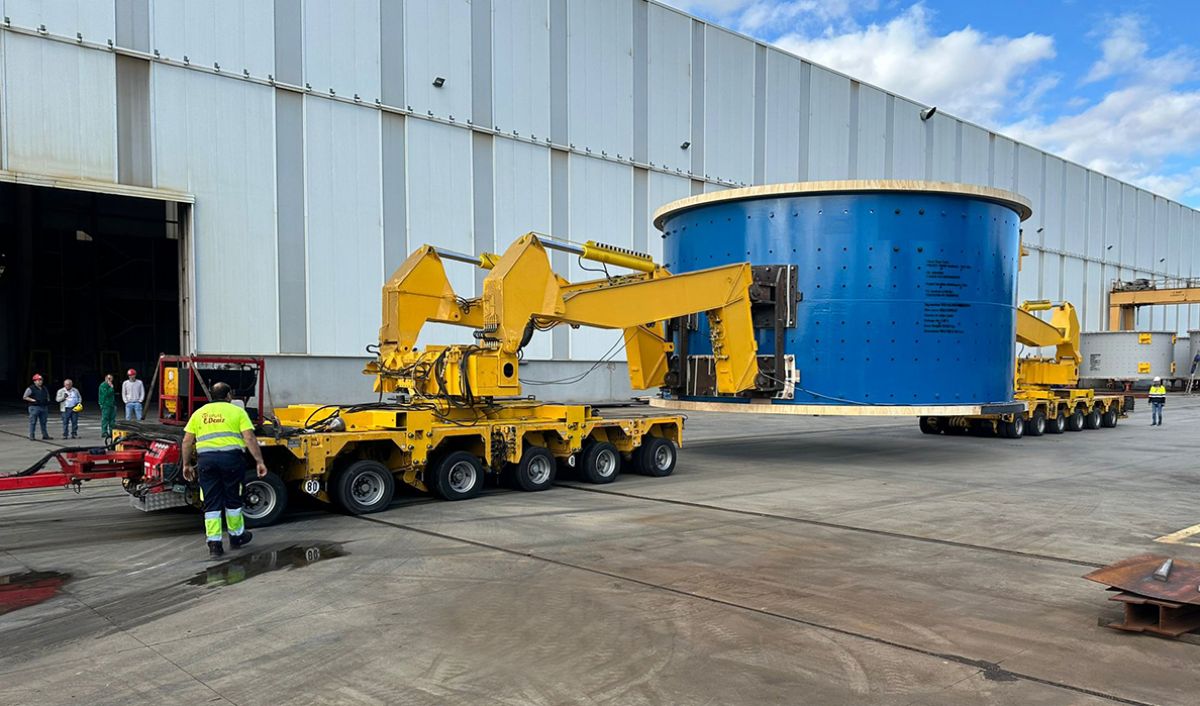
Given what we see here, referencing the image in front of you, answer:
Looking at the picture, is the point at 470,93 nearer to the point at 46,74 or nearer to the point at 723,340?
the point at 46,74

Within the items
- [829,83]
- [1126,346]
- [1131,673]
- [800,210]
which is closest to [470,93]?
[800,210]

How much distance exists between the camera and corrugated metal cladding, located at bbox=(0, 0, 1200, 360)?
20219mm

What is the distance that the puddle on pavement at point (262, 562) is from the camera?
23.2 feet

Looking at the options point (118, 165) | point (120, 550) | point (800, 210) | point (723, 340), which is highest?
point (118, 165)

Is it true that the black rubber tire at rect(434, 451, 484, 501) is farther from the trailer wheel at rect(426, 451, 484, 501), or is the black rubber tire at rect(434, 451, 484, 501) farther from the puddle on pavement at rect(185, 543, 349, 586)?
the puddle on pavement at rect(185, 543, 349, 586)

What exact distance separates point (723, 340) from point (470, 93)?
16.0 metres

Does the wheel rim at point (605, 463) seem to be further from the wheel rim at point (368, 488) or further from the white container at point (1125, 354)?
the white container at point (1125, 354)

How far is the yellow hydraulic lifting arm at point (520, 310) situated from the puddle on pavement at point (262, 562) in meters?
3.38

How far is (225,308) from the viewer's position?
21891mm

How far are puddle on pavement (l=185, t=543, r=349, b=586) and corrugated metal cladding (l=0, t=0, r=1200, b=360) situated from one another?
1547cm

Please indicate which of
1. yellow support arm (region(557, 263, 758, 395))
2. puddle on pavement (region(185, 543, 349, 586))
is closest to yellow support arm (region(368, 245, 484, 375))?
yellow support arm (region(557, 263, 758, 395))

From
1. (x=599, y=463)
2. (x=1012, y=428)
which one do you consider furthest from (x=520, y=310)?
(x=1012, y=428)

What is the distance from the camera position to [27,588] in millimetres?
6785

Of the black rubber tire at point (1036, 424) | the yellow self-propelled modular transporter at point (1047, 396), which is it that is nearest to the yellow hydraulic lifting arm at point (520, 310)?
the yellow self-propelled modular transporter at point (1047, 396)
